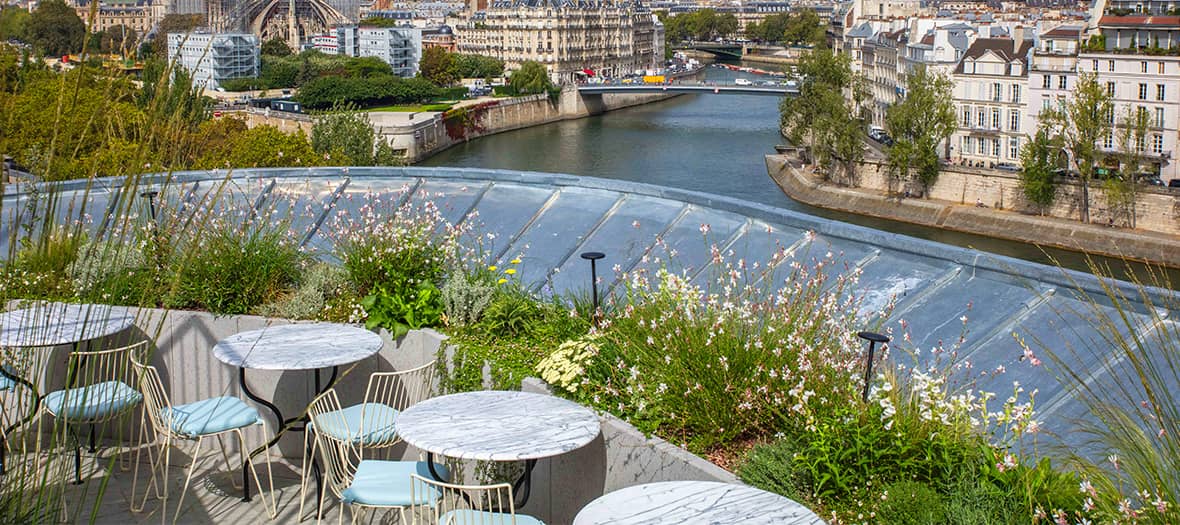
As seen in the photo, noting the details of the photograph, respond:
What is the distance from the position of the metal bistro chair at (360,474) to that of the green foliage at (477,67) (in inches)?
2193

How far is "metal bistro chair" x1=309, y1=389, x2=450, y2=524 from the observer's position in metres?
3.26

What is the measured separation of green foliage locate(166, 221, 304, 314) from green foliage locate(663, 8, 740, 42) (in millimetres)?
89082

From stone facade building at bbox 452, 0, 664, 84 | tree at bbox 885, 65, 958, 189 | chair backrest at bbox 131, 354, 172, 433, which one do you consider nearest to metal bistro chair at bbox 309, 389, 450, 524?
chair backrest at bbox 131, 354, 172, 433

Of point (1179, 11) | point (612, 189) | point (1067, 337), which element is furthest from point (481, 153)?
point (1067, 337)

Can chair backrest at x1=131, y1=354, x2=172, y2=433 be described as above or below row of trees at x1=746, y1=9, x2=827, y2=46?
below

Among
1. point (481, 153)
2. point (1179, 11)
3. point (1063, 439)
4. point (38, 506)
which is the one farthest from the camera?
point (481, 153)

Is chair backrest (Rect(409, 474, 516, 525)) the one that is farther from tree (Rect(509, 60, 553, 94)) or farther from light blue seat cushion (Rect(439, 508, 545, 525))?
tree (Rect(509, 60, 553, 94))

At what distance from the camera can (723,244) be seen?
5129mm

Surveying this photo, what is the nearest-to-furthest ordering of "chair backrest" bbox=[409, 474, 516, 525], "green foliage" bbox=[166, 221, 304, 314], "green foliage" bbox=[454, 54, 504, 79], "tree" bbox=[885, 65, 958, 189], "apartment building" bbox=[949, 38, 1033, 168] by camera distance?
"chair backrest" bbox=[409, 474, 516, 525] < "green foliage" bbox=[166, 221, 304, 314] < "tree" bbox=[885, 65, 958, 189] < "apartment building" bbox=[949, 38, 1033, 168] < "green foliage" bbox=[454, 54, 504, 79]

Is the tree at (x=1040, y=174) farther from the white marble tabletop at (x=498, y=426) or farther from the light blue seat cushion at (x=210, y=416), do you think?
the white marble tabletop at (x=498, y=426)

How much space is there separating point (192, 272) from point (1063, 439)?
2.91 meters

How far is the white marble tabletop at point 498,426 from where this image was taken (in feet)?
9.80

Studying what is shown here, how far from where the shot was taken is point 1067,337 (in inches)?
150

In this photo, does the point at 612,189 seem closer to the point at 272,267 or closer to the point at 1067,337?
the point at 272,267
